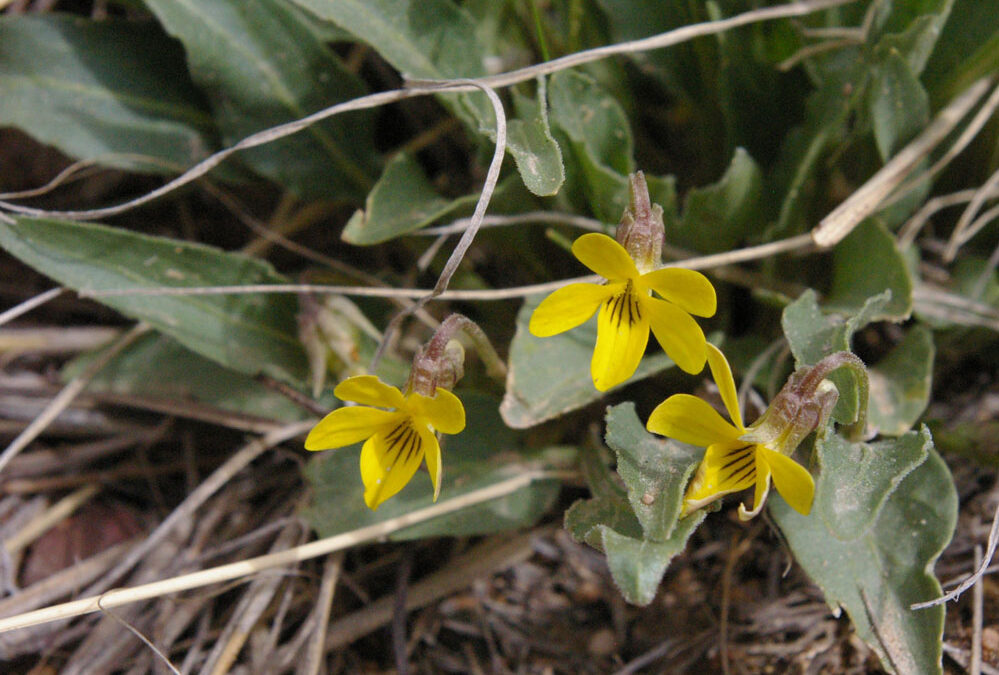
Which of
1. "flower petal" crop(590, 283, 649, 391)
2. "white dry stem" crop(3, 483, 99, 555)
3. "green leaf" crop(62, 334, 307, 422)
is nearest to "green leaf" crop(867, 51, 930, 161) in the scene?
"flower petal" crop(590, 283, 649, 391)

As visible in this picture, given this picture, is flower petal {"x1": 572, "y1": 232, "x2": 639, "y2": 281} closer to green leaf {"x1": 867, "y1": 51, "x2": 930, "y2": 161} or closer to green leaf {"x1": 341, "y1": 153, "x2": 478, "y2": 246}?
green leaf {"x1": 341, "y1": 153, "x2": 478, "y2": 246}

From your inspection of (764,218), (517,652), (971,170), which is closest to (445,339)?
(517,652)

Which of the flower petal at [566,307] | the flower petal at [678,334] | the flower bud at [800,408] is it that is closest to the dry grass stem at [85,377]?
the flower petal at [566,307]

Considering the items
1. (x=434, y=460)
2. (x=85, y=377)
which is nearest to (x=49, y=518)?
(x=85, y=377)

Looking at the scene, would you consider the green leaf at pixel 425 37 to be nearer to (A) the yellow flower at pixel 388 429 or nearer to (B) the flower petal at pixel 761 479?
(A) the yellow flower at pixel 388 429

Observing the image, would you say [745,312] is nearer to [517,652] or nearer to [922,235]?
[922,235]
